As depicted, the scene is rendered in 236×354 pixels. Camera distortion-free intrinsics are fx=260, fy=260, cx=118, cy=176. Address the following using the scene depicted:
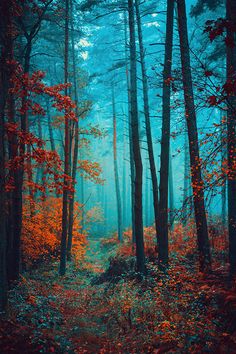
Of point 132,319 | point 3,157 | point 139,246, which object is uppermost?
point 3,157

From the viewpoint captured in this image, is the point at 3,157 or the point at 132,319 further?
the point at 132,319

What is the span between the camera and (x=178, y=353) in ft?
15.7

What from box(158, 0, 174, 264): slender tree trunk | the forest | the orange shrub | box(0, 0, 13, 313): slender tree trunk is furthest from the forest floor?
the orange shrub

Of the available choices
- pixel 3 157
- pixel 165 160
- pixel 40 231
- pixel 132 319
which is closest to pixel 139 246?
pixel 165 160

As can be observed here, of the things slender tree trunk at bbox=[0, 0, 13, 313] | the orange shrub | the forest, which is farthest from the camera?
the orange shrub

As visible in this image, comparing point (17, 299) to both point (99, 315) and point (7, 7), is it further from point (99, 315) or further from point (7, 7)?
point (7, 7)

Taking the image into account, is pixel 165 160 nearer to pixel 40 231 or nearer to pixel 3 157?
pixel 3 157

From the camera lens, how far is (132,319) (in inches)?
268

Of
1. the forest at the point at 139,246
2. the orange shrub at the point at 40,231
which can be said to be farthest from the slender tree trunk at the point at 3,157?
the orange shrub at the point at 40,231

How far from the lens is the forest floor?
5060 millimetres

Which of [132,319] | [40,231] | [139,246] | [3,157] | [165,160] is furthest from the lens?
[40,231]

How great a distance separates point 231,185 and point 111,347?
5097 mm

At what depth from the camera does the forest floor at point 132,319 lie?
5.06 metres

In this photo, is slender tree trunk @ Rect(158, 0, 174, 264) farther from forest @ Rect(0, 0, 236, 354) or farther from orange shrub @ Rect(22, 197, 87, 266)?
orange shrub @ Rect(22, 197, 87, 266)
